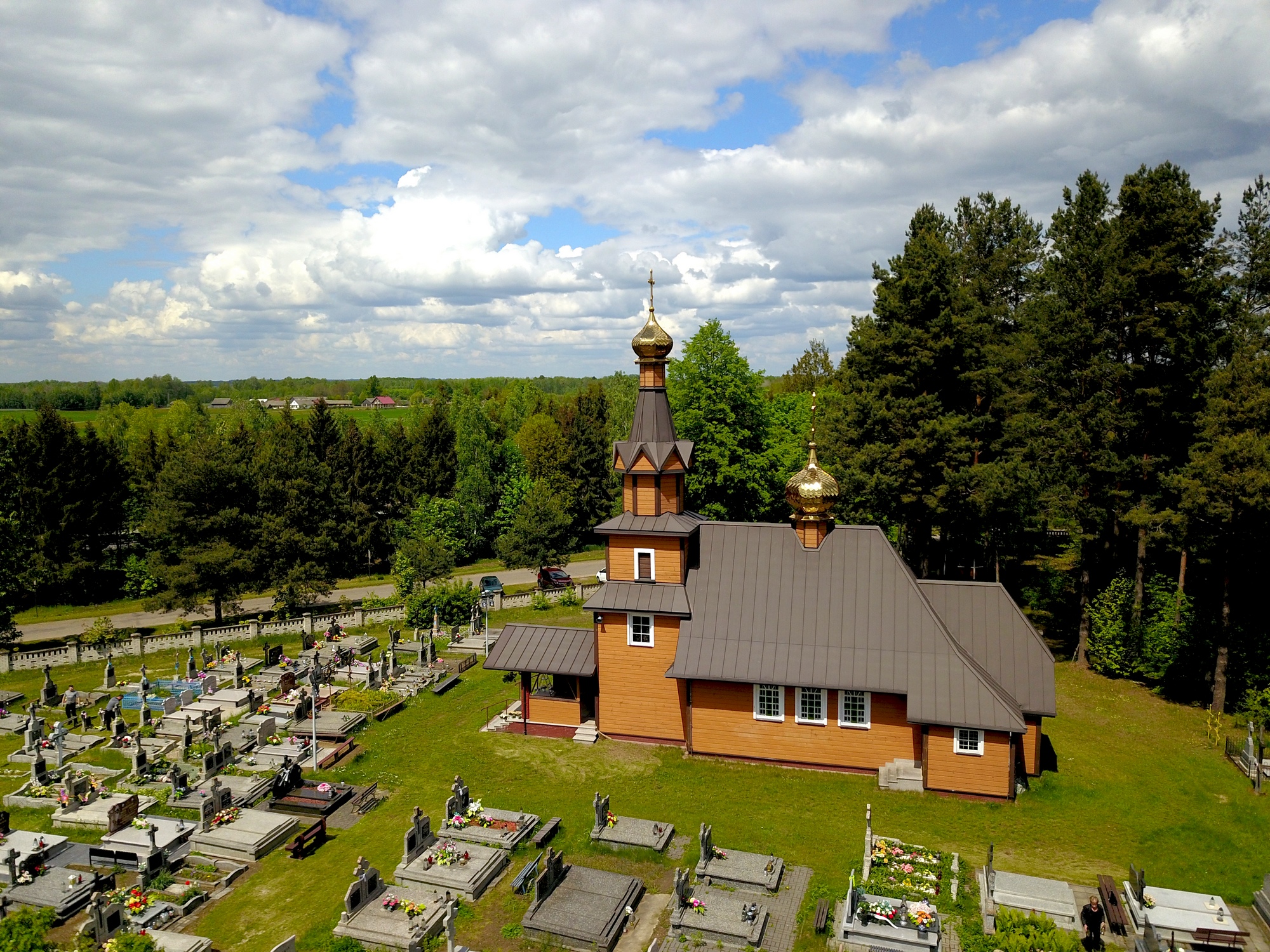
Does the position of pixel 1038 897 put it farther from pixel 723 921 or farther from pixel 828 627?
pixel 828 627

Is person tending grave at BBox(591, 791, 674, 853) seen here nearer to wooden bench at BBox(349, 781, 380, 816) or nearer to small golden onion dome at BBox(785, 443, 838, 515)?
wooden bench at BBox(349, 781, 380, 816)

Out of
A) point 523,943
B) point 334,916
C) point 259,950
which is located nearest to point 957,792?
point 523,943

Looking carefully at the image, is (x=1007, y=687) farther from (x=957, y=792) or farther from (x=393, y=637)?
(x=393, y=637)

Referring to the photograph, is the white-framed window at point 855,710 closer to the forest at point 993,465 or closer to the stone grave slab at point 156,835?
the forest at point 993,465

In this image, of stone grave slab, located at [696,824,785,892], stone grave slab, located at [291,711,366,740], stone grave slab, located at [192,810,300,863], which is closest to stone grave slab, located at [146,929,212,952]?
stone grave slab, located at [192,810,300,863]

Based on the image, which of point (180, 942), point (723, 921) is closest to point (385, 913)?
point (180, 942)
